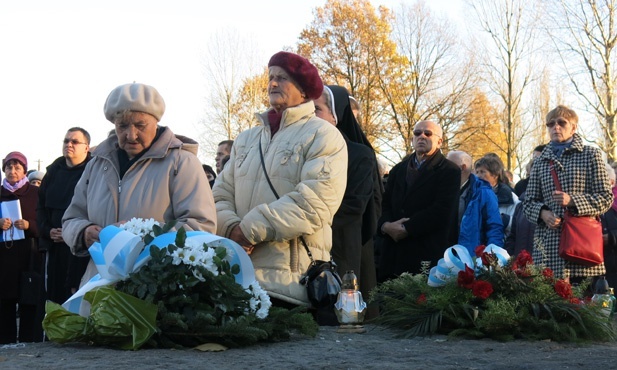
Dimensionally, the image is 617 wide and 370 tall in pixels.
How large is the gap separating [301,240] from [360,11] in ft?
114

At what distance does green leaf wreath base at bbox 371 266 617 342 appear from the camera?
5828mm

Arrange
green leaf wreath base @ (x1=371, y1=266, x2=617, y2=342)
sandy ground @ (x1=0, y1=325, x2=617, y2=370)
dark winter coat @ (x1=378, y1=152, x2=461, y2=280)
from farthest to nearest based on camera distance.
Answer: dark winter coat @ (x1=378, y1=152, x2=461, y2=280) → green leaf wreath base @ (x1=371, y1=266, x2=617, y2=342) → sandy ground @ (x1=0, y1=325, x2=617, y2=370)

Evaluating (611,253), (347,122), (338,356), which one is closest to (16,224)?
(347,122)

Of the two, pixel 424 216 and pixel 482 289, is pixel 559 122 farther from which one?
pixel 482 289

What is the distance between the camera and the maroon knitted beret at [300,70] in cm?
620

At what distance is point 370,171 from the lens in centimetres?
698

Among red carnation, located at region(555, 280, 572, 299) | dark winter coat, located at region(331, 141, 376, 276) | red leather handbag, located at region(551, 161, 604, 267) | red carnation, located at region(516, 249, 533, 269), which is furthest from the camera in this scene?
red leather handbag, located at region(551, 161, 604, 267)

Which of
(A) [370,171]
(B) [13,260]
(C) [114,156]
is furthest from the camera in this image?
(B) [13,260]

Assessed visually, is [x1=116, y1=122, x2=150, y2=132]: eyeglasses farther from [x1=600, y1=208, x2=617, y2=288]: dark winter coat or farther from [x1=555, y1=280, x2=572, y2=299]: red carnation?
[x1=600, y1=208, x2=617, y2=288]: dark winter coat

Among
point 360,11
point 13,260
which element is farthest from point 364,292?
point 360,11

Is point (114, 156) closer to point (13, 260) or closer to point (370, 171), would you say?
point (370, 171)

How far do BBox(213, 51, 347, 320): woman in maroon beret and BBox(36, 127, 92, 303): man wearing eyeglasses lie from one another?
9.30ft

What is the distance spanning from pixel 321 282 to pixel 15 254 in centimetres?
521

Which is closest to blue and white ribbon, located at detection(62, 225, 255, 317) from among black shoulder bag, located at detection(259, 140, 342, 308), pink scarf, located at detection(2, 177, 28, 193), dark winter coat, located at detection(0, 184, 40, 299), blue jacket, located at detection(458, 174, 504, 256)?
black shoulder bag, located at detection(259, 140, 342, 308)
